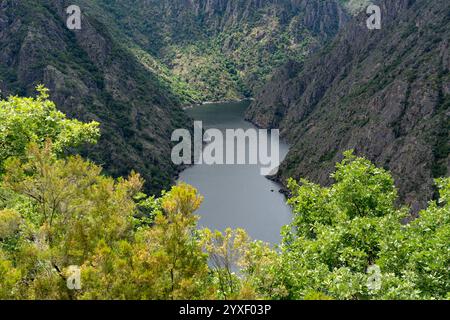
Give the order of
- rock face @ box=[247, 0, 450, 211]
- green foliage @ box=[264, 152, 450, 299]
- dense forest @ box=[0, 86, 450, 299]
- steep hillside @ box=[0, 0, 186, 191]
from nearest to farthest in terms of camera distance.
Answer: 1. dense forest @ box=[0, 86, 450, 299]
2. green foliage @ box=[264, 152, 450, 299]
3. rock face @ box=[247, 0, 450, 211]
4. steep hillside @ box=[0, 0, 186, 191]

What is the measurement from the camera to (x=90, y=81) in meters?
164

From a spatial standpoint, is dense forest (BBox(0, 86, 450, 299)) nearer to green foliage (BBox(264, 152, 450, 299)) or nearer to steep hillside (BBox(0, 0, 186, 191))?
green foliage (BBox(264, 152, 450, 299))

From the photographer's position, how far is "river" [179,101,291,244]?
11188 cm

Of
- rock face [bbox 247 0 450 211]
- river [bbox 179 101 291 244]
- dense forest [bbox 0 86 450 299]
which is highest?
rock face [bbox 247 0 450 211]

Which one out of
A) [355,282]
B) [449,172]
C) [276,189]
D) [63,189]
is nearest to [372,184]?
[355,282]

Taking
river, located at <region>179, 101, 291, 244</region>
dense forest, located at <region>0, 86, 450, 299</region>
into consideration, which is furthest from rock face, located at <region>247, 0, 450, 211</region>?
dense forest, located at <region>0, 86, 450, 299</region>

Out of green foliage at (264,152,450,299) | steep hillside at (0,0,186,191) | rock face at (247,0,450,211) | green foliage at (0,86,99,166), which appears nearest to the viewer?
green foliage at (264,152,450,299)

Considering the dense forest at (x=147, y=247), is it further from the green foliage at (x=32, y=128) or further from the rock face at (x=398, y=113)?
the rock face at (x=398, y=113)

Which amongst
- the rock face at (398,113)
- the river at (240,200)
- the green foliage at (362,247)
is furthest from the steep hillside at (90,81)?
the green foliage at (362,247)

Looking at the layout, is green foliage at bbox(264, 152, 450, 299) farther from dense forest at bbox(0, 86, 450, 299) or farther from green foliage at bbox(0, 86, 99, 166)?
green foliage at bbox(0, 86, 99, 166)

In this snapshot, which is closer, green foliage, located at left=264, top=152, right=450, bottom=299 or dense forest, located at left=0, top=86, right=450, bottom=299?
dense forest, located at left=0, top=86, right=450, bottom=299

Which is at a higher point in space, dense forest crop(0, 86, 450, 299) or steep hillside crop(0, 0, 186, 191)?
steep hillside crop(0, 0, 186, 191)

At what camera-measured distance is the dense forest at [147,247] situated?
15.8 meters

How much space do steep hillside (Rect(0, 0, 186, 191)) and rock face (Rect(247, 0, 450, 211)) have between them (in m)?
51.0
